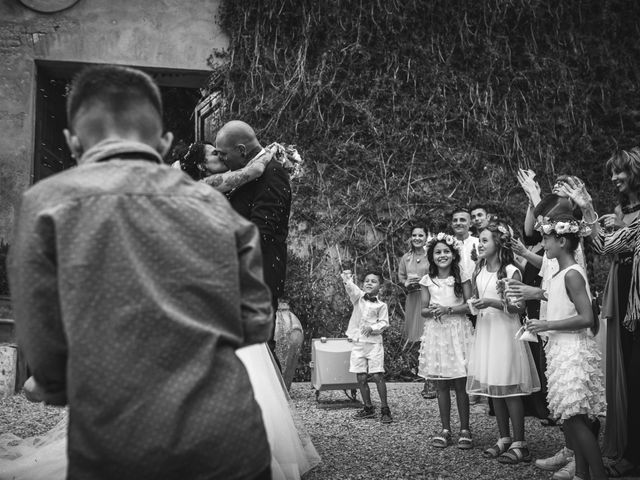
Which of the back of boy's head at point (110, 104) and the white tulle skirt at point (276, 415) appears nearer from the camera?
the back of boy's head at point (110, 104)

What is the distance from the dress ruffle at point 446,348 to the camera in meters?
5.11

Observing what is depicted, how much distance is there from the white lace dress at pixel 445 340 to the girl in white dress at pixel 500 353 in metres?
0.27

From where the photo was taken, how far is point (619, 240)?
4008 millimetres

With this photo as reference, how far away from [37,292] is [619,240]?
3.38 metres

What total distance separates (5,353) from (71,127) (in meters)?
5.98

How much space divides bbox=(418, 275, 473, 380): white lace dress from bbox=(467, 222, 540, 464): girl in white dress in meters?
0.27

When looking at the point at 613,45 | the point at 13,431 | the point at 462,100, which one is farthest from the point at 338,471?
the point at 613,45

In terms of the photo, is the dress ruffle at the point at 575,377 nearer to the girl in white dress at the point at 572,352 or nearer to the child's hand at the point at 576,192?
the girl in white dress at the point at 572,352

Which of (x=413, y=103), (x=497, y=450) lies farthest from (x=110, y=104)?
(x=413, y=103)

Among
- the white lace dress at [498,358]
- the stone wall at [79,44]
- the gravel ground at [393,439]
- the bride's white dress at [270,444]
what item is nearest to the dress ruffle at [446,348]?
the white lace dress at [498,358]

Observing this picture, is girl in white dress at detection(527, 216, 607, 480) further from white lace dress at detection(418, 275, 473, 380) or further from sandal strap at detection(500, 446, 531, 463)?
white lace dress at detection(418, 275, 473, 380)

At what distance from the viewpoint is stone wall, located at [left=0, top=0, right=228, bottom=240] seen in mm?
8680

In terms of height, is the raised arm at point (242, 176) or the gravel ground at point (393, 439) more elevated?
the raised arm at point (242, 176)

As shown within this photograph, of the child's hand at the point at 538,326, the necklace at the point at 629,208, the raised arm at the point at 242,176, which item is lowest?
the child's hand at the point at 538,326
